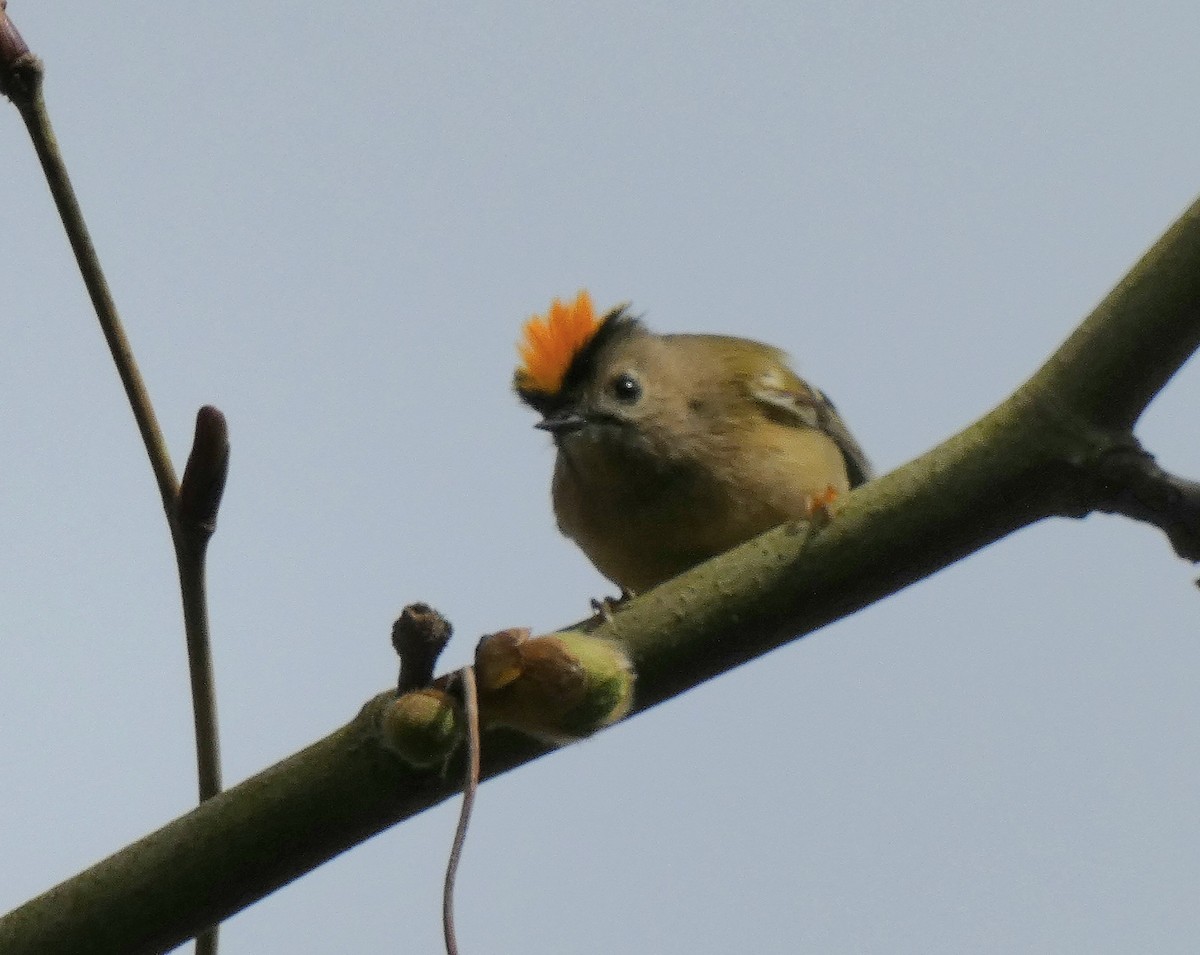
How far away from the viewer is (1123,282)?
1.99 m

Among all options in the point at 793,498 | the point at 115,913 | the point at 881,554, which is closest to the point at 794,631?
the point at 881,554

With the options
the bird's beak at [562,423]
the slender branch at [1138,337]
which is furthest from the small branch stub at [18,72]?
the bird's beak at [562,423]

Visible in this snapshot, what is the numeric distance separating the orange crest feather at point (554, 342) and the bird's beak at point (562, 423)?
6.7 inches

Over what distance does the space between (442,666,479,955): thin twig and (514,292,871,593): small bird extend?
206 centimetres

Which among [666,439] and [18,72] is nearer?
[18,72]

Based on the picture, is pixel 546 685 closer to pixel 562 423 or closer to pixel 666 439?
pixel 666 439

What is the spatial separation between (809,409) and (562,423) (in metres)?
0.82

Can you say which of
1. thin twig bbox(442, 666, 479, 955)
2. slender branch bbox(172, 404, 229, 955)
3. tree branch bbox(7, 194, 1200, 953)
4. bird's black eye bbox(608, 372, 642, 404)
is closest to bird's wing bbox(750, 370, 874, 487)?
bird's black eye bbox(608, 372, 642, 404)

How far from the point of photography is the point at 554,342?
15.0 feet

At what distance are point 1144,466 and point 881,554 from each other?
1.21ft

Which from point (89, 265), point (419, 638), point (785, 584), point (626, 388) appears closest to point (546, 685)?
point (419, 638)

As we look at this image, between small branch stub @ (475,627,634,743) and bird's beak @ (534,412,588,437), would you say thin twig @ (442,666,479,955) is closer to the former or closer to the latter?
small branch stub @ (475,627,634,743)

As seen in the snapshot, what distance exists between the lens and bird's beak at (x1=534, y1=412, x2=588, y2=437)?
14.4 ft

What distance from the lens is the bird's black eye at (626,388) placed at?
4460 mm
